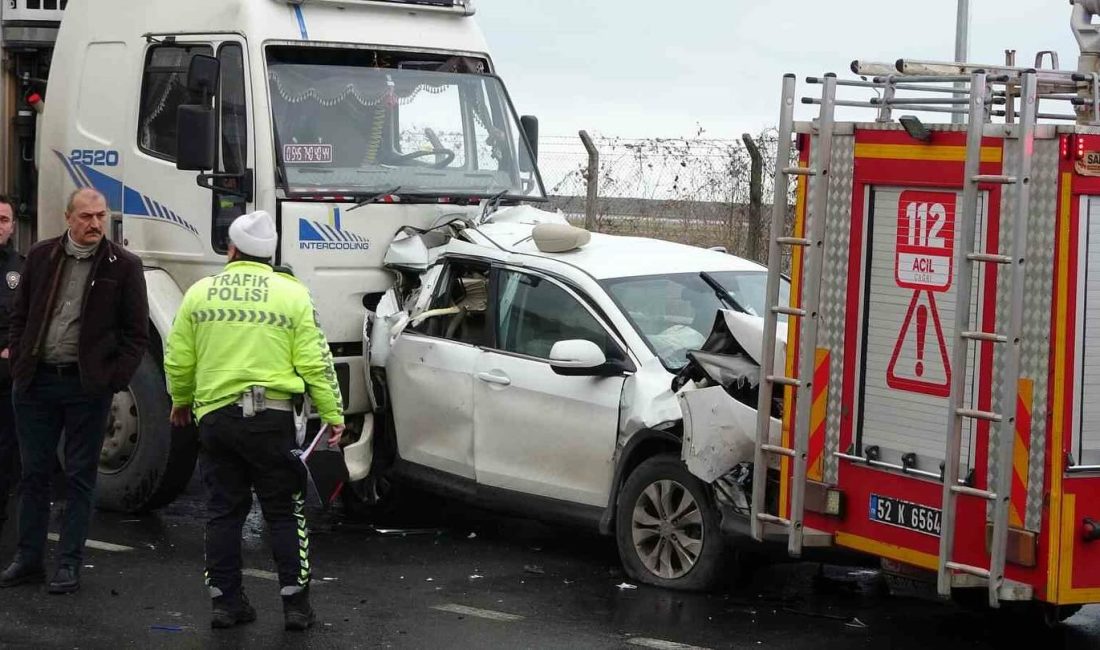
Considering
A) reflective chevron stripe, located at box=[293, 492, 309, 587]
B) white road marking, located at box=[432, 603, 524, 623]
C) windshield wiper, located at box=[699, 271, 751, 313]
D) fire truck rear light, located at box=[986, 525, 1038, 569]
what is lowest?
white road marking, located at box=[432, 603, 524, 623]

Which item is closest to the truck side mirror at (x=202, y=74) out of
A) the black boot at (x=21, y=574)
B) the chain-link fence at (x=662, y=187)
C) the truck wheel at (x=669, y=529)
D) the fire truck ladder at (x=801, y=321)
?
the black boot at (x=21, y=574)

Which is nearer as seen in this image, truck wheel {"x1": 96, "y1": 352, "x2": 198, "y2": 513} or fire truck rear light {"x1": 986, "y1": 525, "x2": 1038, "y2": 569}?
fire truck rear light {"x1": 986, "y1": 525, "x2": 1038, "y2": 569}

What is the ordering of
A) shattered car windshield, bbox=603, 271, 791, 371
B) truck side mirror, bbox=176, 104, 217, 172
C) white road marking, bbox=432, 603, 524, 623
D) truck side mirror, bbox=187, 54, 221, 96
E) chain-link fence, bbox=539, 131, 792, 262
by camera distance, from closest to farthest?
1. white road marking, bbox=432, 603, 524, 623
2. shattered car windshield, bbox=603, 271, 791, 371
3. truck side mirror, bbox=176, 104, 217, 172
4. truck side mirror, bbox=187, 54, 221, 96
5. chain-link fence, bbox=539, 131, 792, 262

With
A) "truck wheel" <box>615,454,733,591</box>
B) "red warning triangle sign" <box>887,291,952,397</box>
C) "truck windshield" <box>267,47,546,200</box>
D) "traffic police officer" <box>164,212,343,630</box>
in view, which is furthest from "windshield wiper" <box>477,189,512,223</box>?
"red warning triangle sign" <box>887,291,952,397</box>

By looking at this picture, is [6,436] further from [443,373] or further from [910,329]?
[910,329]

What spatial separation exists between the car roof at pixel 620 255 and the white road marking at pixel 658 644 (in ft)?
7.61

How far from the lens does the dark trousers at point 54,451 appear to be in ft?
28.2

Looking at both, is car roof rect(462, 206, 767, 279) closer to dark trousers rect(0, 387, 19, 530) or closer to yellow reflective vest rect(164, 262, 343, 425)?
yellow reflective vest rect(164, 262, 343, 425)

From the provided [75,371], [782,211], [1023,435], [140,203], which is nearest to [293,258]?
[140,203]

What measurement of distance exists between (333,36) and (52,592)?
3.94 meters

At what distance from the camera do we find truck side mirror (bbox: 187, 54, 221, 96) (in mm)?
10250

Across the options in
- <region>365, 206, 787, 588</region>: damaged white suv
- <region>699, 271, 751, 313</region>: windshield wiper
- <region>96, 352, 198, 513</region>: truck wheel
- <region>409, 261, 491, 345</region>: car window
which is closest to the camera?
<region>365, 206, 787, 588</region>: damaged white suv

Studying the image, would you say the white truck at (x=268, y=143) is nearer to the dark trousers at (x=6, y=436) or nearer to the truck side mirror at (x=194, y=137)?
the truck side mirror at (x=194, y=137)

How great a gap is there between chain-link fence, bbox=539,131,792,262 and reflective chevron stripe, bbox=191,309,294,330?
9794mm
